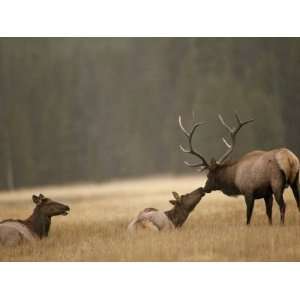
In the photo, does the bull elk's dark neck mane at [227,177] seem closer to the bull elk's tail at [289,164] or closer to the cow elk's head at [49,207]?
the bull elk's tail at [289,164]

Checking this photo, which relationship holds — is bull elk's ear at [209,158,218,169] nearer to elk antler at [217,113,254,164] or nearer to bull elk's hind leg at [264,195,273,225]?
elk antler at [217,113,254,164]

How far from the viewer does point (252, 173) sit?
8.86 meters

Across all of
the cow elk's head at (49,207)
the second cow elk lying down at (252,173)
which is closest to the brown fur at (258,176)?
the second cow elk lying down at (252,173)

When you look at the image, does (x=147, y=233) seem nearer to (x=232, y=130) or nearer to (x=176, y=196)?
(x=176, y=196)

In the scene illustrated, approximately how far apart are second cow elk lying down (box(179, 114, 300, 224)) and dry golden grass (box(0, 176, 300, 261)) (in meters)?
0.11

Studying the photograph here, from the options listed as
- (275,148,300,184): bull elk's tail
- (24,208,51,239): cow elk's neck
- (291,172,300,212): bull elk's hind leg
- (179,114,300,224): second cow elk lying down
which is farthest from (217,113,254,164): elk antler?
(24,208,51,239): cow elk's neck

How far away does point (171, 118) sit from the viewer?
8.94 meters

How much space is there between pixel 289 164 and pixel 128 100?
80.7 inches

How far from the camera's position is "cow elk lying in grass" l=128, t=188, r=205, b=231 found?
865 cm

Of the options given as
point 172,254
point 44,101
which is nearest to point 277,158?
point 172,254

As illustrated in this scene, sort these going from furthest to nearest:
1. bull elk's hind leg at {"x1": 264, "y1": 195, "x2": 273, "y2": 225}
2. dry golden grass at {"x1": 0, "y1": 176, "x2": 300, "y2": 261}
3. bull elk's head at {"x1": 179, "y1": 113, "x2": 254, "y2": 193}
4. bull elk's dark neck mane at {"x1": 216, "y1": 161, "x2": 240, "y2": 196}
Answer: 1. bull elk's dark neck mane at {"x1": 216, "y1": 161, "x2": 240, "y2": 196}
2. bull elk's head at {"x1": 179, "y1": 113, "x2": 254, "y2": 193}
3. bull elk's hind leg at {"x1": 264, "y1": 195, "x2": 273, "y2": 225}
4. dry golden grass at {"x1": 0, "y1": 176, "x2": 300, "y2": 261}

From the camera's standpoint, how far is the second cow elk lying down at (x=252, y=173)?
8.55 m

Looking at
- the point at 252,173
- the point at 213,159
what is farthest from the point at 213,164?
the point at 252,173

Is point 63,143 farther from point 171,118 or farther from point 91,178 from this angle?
point 171,118
